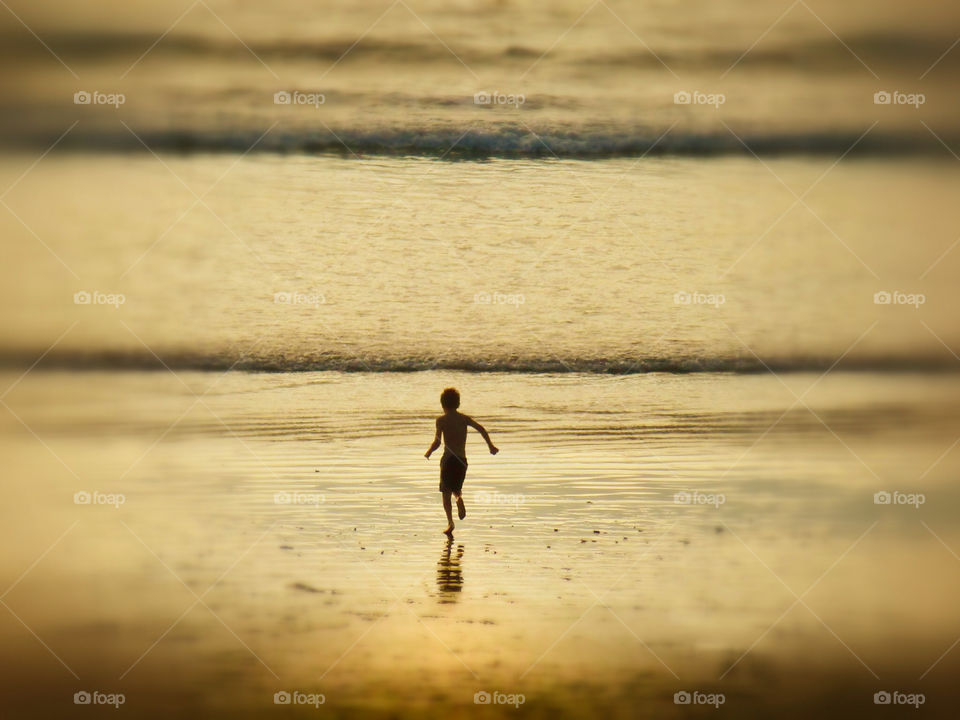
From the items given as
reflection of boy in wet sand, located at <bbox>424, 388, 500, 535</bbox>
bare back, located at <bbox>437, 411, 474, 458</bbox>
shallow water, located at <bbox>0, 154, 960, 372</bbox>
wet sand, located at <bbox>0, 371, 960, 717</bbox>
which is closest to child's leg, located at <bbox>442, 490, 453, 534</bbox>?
reflection of boy in wet sand, located at <bbox>424, 388, 500, 535</bbox>

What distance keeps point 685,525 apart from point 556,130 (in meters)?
20.9

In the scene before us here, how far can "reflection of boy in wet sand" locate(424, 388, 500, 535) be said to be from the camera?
1188cm

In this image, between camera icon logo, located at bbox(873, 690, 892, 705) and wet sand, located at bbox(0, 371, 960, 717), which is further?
wet sand, located at bbox(0, 371, 960, 717)

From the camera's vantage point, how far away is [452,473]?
12.0m

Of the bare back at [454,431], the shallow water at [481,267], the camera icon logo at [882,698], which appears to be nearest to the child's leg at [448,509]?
the bare back at [454,431]

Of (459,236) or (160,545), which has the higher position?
(459,236)

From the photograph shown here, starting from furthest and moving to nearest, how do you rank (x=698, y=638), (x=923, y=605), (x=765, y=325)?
1. (x=765, y=325)
2. (x=923, y=605)
3. (x=698, y=638)

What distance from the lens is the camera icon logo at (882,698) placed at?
21.9 feet

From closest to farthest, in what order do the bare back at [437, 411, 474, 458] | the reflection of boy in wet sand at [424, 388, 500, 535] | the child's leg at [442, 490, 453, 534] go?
1. the child's leg at [442, 490, 453, 534]
2. the reflection of boy in wet sand at [424, 388, 500, 535]
3. the bare back at [437, 411, 474, 458]

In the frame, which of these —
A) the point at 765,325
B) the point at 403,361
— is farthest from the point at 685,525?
the point at 765,325

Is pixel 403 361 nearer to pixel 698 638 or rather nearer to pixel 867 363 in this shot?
pixel 867 363

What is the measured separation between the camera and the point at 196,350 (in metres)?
26.6

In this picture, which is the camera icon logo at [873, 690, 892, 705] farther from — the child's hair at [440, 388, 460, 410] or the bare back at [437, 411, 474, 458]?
the child's hair at [440, 388, 460, 410]

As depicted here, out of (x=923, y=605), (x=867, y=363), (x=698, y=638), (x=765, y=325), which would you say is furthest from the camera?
(x=765, y=325)
